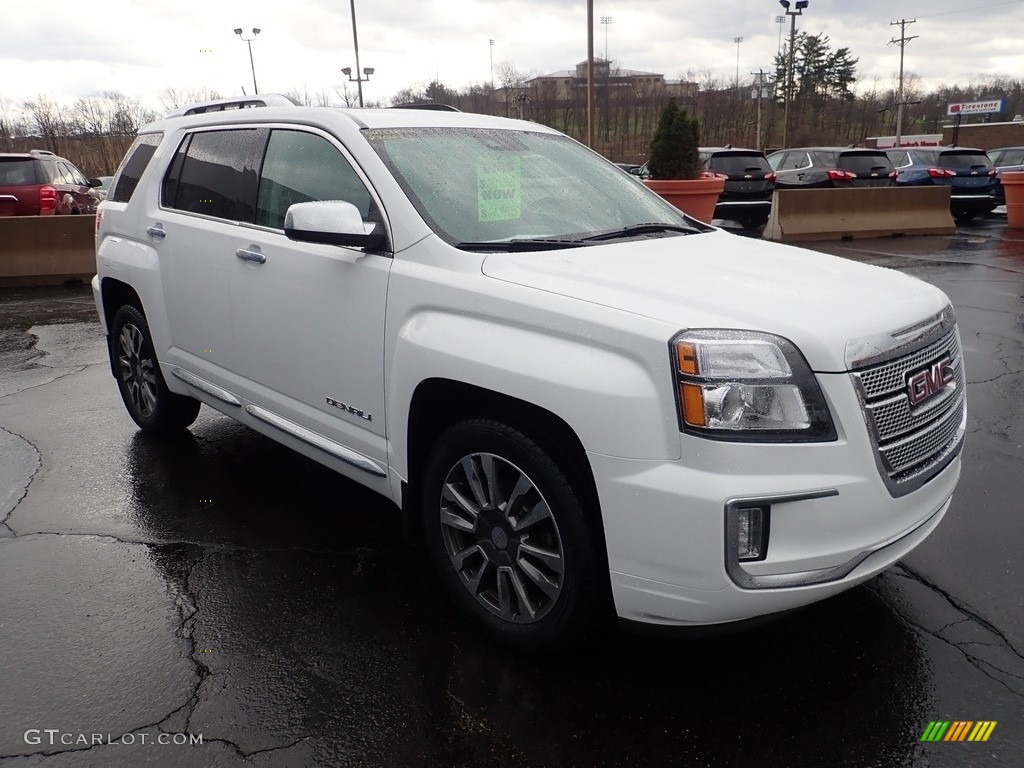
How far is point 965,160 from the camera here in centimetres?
1898

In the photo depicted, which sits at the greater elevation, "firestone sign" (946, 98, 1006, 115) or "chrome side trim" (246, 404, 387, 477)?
"firestone sign" (946, 98, 1006, 115)

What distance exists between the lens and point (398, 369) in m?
3.01

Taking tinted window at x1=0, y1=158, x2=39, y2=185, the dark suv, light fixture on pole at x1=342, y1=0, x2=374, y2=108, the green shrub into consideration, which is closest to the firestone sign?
light fixture on pole at x1=342, y1=0, x2=374, y2=108

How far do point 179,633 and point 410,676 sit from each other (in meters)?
0.95

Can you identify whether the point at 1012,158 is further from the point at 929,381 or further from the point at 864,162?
the point at 929,381

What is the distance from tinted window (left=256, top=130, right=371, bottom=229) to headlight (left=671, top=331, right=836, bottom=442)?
1574 millimetres

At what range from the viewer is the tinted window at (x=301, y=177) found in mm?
3402

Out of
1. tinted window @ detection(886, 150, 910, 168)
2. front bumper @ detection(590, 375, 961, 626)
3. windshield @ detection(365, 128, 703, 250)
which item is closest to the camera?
front bumper @ detection(590, 375, 961, 626)

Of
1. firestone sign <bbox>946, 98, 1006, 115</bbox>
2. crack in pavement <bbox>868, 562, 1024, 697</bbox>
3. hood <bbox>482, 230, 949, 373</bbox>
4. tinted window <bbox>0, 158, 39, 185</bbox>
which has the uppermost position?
firestone sign <bbox>946, 98, 1006, 115</bbox>

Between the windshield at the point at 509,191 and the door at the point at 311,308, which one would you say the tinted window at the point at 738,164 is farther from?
the door at the point at 311,308

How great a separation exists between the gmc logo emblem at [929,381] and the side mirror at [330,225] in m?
1.92

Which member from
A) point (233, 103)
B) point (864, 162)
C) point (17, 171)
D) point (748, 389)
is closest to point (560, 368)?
point (748, 389)

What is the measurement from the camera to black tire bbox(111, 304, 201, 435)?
195 inches

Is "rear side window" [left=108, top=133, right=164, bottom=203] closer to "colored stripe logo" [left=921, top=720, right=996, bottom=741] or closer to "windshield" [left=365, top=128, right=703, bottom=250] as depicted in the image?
"windshield" [left=365, top=128, right=703, bottom=250]
